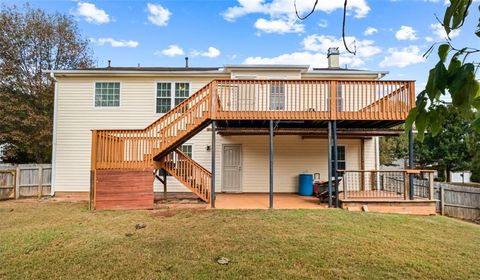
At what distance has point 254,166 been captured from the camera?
12180 mm

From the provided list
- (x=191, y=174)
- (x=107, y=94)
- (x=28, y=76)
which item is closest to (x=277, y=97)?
(x=191, y=174)

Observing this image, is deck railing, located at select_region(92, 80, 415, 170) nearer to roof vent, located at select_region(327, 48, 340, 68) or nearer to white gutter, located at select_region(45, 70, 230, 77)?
white gutter, located at select_region(45, 70, 230, 77)

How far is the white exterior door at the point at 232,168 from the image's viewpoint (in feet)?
39.7

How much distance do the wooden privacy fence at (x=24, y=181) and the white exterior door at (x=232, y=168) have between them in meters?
7.46

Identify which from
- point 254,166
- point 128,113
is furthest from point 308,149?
point 128,113

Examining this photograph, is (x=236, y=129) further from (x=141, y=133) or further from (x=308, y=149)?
(x=308, y=149)

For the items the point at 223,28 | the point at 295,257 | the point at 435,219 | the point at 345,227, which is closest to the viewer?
the point at 295,257

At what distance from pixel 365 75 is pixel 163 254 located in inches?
425

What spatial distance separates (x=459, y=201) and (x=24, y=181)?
1630cm

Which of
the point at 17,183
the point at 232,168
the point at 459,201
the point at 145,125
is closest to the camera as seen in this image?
the point at 459,201

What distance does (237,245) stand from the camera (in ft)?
17.3

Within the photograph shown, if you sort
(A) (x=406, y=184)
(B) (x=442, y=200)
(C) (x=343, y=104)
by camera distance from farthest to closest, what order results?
(B) (x=442, y=200) → (C) (x=343, y=104) → (A) (x=406, y=184)

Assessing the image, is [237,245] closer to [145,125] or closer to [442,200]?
[145,125]

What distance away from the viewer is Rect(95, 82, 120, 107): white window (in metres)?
12.2
